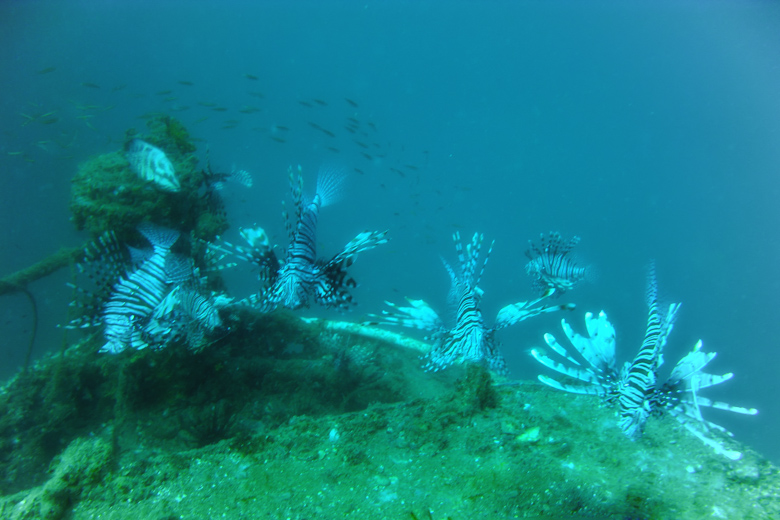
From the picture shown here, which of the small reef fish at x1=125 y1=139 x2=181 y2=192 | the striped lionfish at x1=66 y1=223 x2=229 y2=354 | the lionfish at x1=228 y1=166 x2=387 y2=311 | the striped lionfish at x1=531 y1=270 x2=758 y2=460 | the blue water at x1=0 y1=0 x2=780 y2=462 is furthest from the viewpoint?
the blue water at x1=0 y1=0 x2=780 y2=462

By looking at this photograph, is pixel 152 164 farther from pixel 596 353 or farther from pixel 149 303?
pixel 596 353

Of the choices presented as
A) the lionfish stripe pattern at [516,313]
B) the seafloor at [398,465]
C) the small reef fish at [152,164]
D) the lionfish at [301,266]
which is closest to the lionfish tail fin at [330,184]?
the lionfish at [301,266]

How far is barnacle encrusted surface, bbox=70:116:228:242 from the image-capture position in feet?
17.4

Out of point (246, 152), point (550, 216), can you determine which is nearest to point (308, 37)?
point (246, 152)

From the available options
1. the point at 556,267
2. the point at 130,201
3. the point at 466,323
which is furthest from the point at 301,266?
the point at 556,267

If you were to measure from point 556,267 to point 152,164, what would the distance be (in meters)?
6.31

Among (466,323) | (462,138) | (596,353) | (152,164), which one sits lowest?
(596,353)

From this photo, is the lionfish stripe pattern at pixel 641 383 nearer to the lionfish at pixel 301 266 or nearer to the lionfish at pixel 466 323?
the lionfish at pixel 466 323

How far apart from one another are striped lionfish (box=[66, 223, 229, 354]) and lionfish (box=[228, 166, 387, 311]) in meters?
0.83

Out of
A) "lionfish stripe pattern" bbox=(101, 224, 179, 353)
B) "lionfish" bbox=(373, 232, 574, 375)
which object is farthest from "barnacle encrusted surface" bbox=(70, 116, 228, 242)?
"lionfish" bbox=(373, 232, 574, 375)

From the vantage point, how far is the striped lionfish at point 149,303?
351cm

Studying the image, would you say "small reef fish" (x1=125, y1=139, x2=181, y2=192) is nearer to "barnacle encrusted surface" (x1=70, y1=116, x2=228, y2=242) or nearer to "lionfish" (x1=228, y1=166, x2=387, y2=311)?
"barnacle encrusted surface" (x1=70, y1=116, x2=228, y2=242)

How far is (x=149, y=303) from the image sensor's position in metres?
3.87

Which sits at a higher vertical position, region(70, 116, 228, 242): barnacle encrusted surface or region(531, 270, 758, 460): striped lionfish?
region(70, 116, 228, 242): barnacle encrusted surface
